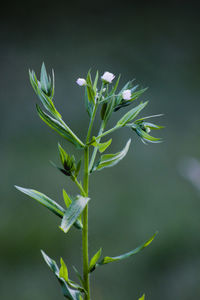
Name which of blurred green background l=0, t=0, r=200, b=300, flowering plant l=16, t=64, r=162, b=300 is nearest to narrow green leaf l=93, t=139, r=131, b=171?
flowering plant l=16, t=64, r=162, b=300

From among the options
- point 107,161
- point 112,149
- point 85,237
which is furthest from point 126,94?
point 112,149

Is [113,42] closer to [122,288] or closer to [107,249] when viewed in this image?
[107,249]

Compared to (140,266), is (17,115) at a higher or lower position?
higher

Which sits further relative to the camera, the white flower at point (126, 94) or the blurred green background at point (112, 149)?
the blurred green background at point (112, 149)

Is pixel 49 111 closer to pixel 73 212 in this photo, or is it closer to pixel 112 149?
pixel 73 212

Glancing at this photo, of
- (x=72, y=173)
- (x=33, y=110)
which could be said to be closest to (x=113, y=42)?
(x=33, y=110)

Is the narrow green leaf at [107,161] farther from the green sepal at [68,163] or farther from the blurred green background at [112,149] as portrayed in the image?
the blurred green background at [112,149]

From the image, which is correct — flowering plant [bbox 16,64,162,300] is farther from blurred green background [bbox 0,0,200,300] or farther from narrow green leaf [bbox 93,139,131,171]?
blurred green background [bbox 0,0,200,300]

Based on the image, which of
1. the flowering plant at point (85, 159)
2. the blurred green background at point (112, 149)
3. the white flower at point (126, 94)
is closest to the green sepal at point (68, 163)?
the flowering plant at point (85, 159)
